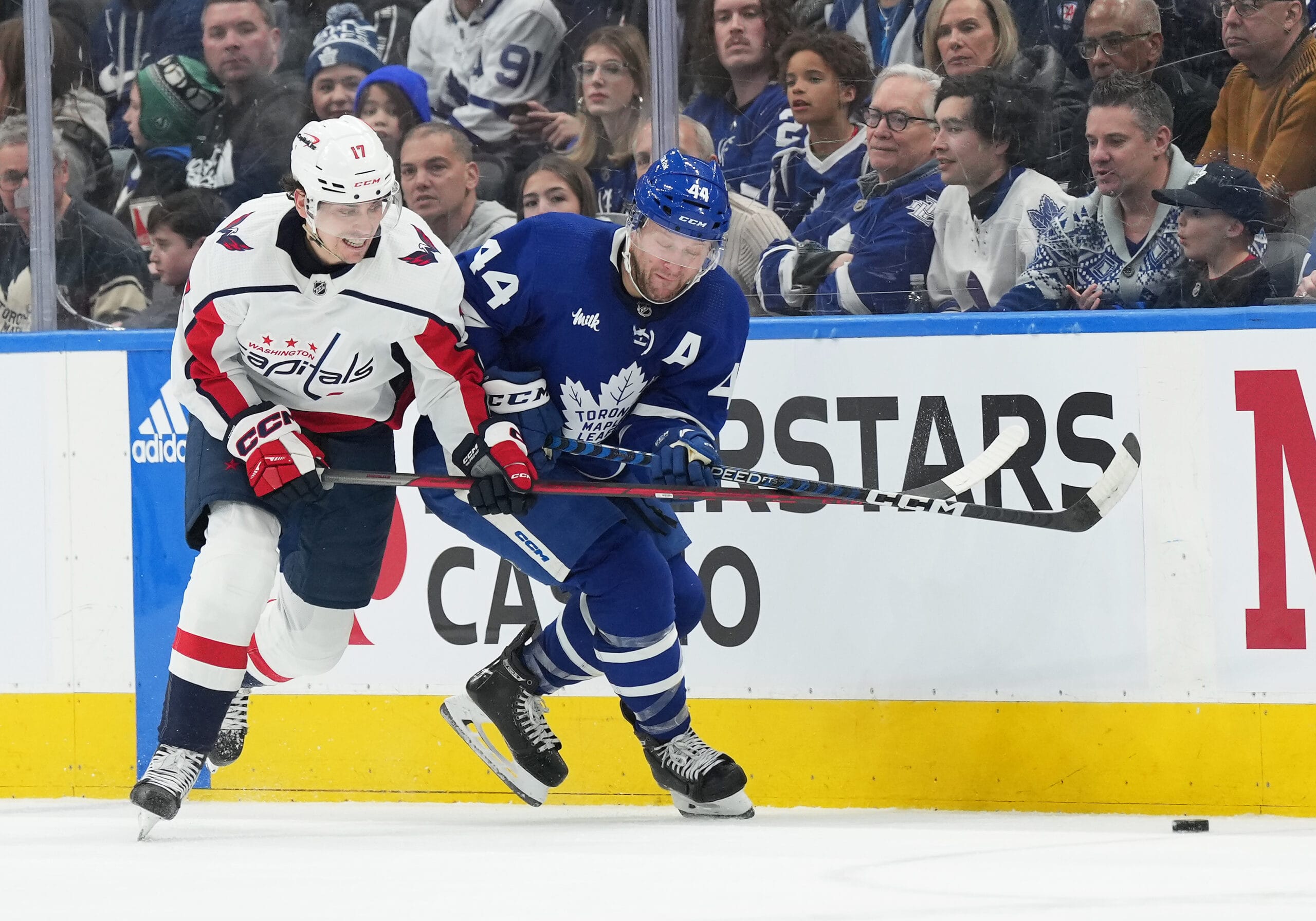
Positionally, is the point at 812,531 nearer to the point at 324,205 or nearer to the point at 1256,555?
the point at 1256,555

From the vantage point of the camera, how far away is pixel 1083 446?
10.2 ft

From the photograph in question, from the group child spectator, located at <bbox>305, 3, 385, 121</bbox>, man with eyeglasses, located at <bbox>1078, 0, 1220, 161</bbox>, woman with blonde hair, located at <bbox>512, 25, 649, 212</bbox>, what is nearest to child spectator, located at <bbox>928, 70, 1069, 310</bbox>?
man with eyeglasses, located at <bbox>1078, 0, 1220, 161</bbox>

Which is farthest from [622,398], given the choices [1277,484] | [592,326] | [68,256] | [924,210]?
[68,256]

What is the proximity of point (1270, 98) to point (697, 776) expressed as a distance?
1.57 m

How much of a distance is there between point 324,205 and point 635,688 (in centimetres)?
95

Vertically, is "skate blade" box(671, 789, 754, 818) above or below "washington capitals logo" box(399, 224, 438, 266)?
below

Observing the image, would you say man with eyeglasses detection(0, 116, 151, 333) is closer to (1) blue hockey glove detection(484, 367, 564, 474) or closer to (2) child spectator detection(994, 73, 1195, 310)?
(1) blue hockey glove detection(484, 367, 564, 474)

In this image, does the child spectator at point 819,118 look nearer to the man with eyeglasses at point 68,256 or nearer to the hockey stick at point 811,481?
the hockey stick at point 811,481

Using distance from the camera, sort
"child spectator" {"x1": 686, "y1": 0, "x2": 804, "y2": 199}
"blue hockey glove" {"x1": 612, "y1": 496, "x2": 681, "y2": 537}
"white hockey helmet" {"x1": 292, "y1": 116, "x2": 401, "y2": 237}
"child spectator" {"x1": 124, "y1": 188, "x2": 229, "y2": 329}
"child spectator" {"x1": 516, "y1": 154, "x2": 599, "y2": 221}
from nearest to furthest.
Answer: "white hockey helmet" {"x1": 292, "y1": 116, "x2": 401, "y2": 237} < "blue hockey glove" {"x1": 612, "y1": 496, "x2": 681, "y2": 537} < "child spectator" {"x1": 686, "y1": 0, "x2": 804, "y2": 199} < "child spectator" {"x1": 516, "y1": 154, "x2": 599, "y2": 221} < "child spectator" {"x1": 124, "y1": 188, "x2": 229, "y2": 329}

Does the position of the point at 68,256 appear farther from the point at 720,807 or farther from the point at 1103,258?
the point at 1103,258

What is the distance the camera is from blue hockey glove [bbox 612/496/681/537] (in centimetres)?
300

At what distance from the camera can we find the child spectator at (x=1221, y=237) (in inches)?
123

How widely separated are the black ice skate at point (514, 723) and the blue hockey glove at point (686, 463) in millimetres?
482

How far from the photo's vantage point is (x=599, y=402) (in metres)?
2.97
